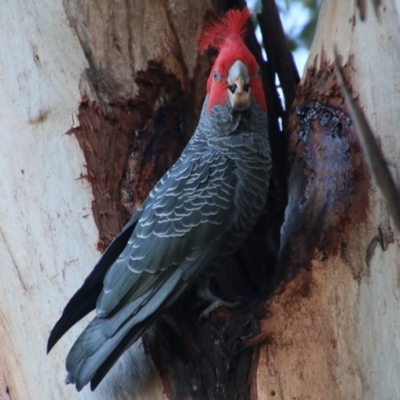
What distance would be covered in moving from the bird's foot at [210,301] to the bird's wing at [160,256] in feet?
0.52

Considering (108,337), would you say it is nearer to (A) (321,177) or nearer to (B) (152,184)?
(B) (152,184)

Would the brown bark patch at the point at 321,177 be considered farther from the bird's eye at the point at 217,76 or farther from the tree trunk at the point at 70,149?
the tree trunk at the point at 70,149

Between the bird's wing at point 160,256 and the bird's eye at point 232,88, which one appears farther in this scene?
the bird's eye at point 232,88

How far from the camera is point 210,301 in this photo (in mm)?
2531

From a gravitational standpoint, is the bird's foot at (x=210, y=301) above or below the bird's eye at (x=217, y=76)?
below

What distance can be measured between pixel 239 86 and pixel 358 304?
3.32ft

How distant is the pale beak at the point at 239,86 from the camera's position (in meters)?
2.57

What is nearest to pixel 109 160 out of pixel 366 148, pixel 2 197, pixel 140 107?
pixel 140 107

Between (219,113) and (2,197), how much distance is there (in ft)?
3.27

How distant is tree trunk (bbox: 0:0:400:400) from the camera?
85.1 inches

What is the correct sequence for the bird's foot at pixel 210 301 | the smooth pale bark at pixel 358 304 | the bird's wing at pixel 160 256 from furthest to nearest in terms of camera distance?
the bird's foot at pixel 210 301, the bird's wing at pixel 160 256, the smooth pale bark at pixel 358 304

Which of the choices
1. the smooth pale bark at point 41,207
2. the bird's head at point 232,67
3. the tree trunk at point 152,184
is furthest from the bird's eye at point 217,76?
the smooth pale bark at point 41,207

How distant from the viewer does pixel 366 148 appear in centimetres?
226

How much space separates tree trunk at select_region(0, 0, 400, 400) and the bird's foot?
0.13 feet
